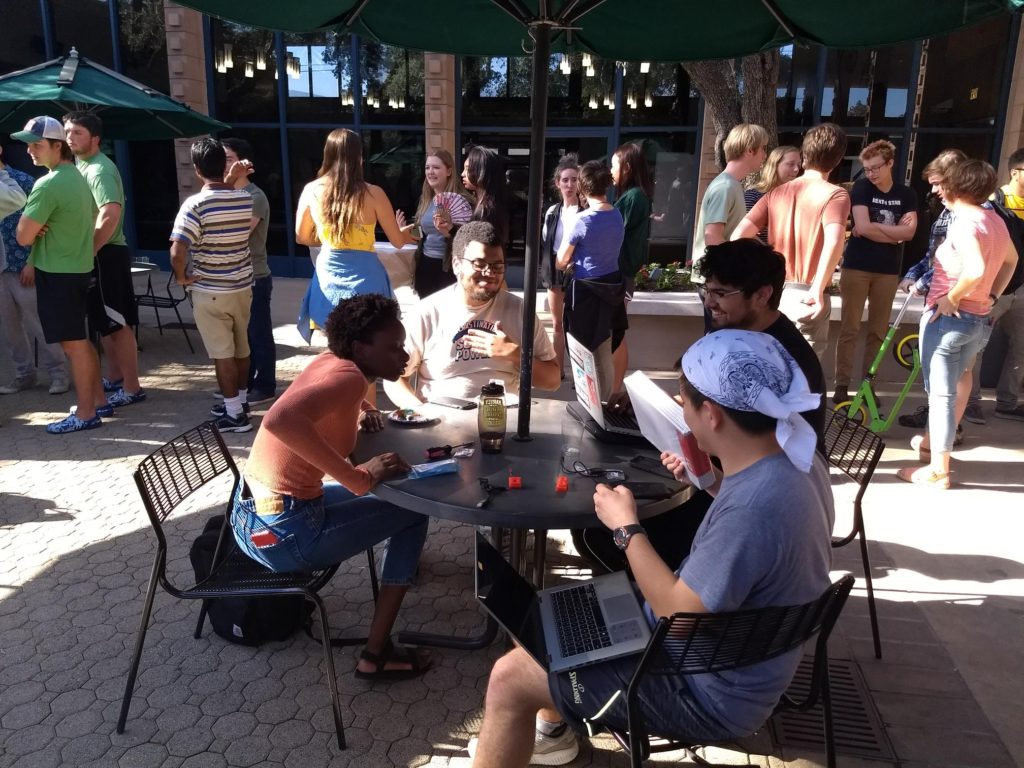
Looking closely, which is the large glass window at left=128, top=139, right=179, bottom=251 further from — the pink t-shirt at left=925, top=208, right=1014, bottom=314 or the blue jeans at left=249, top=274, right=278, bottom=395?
the pink t-shirt at left=925, top=208, right=1014, bottom=314

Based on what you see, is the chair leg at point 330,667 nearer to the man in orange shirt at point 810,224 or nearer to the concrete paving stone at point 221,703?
the concrete paving stone at point 221,703

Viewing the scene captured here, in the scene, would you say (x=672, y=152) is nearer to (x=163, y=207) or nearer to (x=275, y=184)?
(x=275, y=184)

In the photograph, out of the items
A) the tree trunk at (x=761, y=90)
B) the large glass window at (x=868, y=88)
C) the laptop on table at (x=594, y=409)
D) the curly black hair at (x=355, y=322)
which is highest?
the large glass window at (x=868, y=88)

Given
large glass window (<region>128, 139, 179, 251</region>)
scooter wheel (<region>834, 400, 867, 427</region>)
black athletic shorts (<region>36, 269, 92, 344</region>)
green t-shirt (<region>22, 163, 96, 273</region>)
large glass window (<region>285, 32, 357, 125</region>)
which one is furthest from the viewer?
large glass window (<region>128, 139, 179, 251</region>)

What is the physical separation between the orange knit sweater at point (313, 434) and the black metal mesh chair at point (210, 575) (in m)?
0.29

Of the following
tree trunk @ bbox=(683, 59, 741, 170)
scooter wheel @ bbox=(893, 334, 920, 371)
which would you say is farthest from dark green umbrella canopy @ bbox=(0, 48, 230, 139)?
scooter wheel @ bbox=(893, 334, 920, 371)

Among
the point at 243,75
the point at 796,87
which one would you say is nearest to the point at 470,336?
the point at 796,87

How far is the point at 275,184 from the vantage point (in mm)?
11789

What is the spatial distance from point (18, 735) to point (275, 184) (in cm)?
1048

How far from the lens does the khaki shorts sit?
505 cm

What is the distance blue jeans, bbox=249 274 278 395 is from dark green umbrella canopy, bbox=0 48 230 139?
5.32 ft

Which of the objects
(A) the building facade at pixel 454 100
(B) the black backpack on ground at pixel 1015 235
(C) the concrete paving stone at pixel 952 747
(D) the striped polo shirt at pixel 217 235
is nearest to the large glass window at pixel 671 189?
(A) the building facade at pixel 454 100

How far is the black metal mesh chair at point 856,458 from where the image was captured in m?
2.77

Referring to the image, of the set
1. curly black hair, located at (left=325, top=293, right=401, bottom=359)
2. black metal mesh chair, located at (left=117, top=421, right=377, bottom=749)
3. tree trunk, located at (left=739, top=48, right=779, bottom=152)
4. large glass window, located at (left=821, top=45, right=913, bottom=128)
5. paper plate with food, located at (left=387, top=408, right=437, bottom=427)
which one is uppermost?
large glass window, located at (left=821, top=45, right=913, bottom=128)
